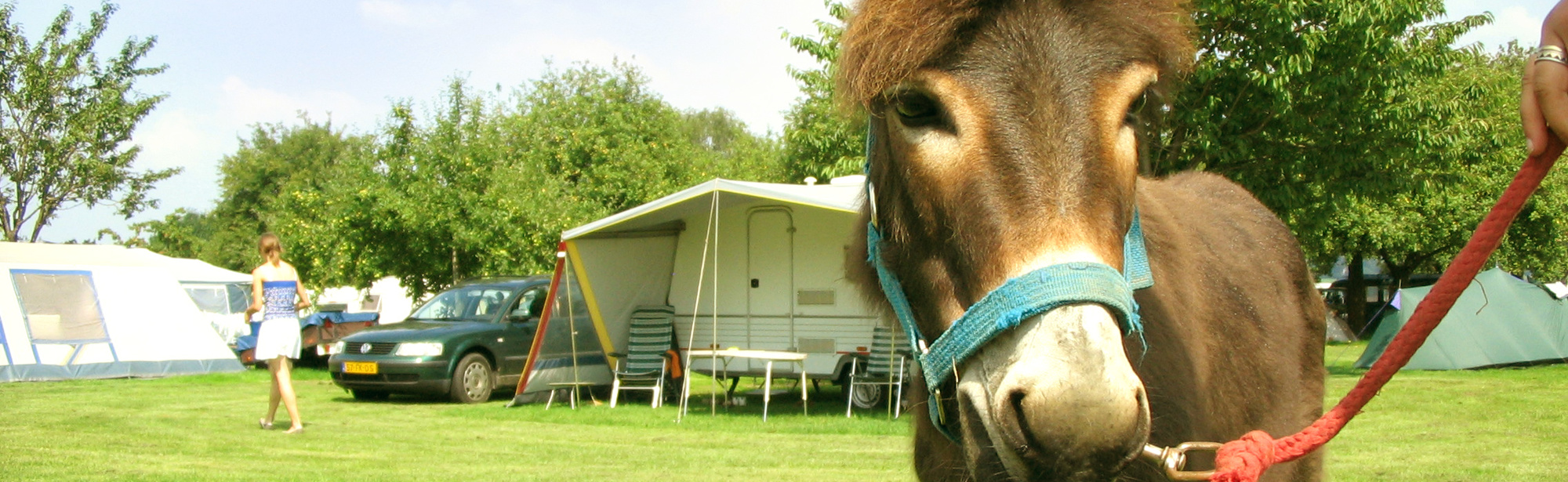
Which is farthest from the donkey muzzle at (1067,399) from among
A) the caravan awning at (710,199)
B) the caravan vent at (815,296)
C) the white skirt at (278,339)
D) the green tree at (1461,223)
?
the green tree at (1461,223)

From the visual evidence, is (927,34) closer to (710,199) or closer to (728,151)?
(710,199)

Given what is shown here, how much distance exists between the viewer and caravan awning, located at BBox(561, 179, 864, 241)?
1102 cm

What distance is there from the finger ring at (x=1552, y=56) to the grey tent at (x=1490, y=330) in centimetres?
1721

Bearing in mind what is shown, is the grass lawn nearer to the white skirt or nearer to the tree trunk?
the white skirt

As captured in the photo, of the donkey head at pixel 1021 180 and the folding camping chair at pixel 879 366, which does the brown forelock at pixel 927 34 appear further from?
the folding camping chair at pixel 879 366

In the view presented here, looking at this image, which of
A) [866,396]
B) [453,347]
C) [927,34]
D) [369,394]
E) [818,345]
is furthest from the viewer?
[369,394]

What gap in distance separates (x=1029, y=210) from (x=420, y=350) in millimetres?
12603

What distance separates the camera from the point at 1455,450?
26.1ft

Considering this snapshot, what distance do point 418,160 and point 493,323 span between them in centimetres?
875

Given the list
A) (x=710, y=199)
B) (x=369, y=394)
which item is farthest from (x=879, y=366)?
(x=369, y=394)

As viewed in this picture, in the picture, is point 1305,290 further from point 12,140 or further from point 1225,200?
point 12,140

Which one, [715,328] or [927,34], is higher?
[927,34]

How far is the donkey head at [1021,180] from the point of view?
1.55m

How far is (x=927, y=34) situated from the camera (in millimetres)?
1878
